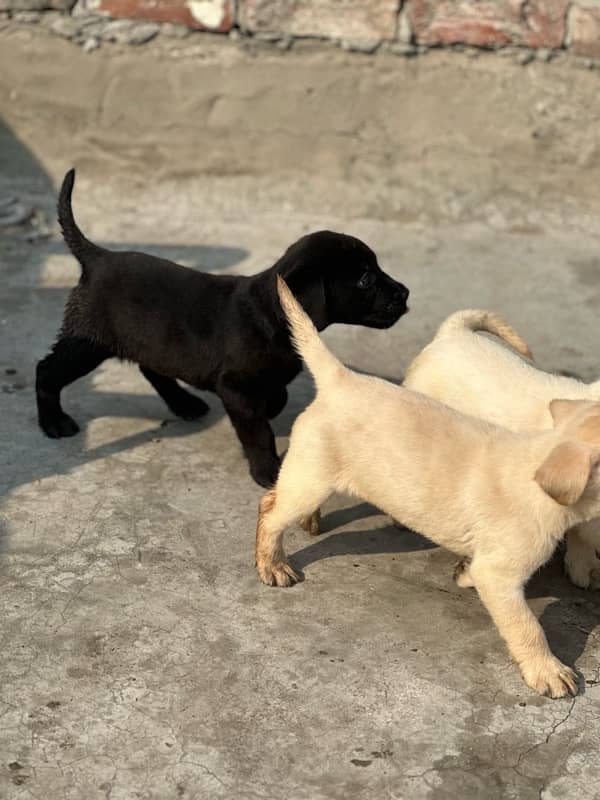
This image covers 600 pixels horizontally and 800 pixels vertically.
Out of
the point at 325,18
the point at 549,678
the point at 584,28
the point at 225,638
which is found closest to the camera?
the point at 549,678

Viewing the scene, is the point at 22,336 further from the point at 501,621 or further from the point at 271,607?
the point at 501,621

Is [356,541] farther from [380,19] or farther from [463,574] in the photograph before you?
[380,19]

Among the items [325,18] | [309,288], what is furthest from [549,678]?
[325,18]

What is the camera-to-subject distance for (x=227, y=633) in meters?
4.45

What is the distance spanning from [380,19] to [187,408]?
3.71 m

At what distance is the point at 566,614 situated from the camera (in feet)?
15.5

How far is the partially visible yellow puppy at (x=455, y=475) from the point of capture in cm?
415

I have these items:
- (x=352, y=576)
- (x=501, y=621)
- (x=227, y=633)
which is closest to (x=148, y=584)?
(x=227, y=633)

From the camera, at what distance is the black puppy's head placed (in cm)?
530

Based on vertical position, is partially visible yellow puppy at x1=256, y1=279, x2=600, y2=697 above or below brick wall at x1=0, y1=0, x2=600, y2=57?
below

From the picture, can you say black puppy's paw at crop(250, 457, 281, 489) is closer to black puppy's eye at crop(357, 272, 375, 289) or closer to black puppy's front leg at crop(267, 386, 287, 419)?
black puppy's front leg at crop(267, 386, 287, 419)

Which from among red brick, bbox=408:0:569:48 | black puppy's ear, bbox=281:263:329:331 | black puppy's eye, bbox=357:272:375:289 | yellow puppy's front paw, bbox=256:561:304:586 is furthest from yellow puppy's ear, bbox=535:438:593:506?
red brick, bbox=408:0:569:48

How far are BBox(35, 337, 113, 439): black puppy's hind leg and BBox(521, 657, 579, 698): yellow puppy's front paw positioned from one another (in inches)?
102

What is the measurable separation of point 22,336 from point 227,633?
3.00 m
